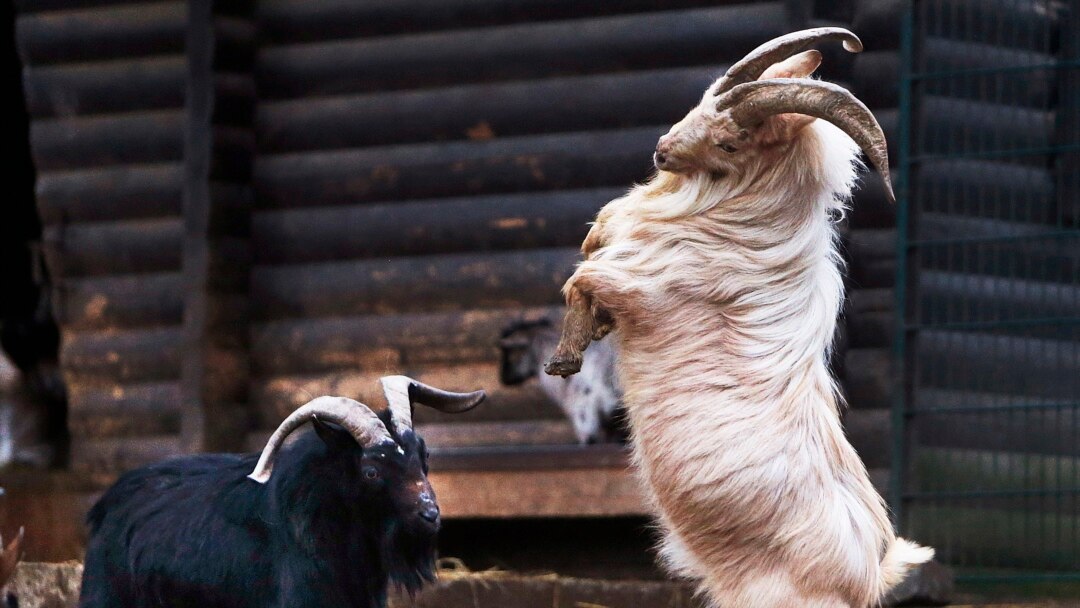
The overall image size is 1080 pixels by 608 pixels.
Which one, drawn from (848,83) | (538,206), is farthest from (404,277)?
(848,83)

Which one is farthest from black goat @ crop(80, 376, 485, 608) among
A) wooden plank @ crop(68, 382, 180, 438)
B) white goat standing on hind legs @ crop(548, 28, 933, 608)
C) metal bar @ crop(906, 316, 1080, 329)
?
wooden plank @ crop(68, 382, 180, 438)

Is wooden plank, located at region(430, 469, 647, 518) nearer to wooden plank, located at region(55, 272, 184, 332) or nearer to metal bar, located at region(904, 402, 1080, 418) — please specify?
metal bar, located at region(904, 402, 1080, 418)

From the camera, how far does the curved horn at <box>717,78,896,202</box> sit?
3992mm

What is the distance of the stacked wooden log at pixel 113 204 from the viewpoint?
9648mm

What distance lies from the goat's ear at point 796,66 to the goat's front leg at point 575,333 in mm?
847

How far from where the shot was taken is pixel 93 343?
9.83 metres

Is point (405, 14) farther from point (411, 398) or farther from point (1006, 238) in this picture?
point (411, 398)

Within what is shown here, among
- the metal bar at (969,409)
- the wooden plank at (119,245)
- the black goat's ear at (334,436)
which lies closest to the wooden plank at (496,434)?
the metal bar at (969,409)

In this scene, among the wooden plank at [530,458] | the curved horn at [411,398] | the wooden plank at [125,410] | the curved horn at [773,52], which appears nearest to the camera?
the curved horn at [773,52]

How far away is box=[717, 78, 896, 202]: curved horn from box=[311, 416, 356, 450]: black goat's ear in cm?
192

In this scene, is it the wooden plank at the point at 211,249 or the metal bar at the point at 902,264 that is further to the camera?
the wooden plank at the point at 211,249

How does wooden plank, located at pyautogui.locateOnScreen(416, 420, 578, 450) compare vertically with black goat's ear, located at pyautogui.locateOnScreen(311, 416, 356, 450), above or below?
below

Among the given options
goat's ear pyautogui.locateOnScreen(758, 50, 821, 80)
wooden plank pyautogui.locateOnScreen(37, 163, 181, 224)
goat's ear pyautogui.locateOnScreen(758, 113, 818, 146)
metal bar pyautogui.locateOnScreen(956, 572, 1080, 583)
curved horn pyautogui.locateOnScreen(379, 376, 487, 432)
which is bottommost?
metal bar pyautogui.locateOnScreen(956, 572, 1080, 583)

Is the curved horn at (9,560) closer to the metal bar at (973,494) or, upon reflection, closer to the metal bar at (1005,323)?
the metal bar at (973,494)
